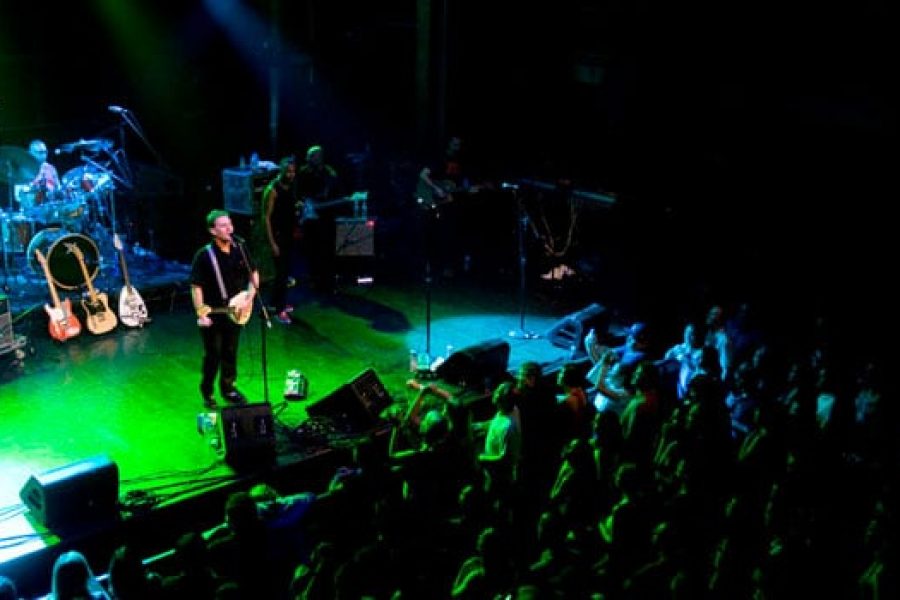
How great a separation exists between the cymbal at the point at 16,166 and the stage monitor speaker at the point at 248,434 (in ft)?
19.4

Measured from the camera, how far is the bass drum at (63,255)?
35.8 feet

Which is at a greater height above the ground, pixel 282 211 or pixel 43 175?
pixel 43 175

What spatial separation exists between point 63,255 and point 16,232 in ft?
4.34

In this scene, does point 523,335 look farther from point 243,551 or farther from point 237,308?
point 243,551

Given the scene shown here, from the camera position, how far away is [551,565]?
5395mm

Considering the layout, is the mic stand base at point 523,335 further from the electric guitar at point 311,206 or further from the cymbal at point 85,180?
the cymbal at point 85,180

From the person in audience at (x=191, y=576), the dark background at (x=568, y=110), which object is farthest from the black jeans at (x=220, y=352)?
the dark background at (x=568, y=110)

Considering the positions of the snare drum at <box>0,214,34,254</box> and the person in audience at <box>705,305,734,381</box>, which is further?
the snare drum at <box>0,214,34,254</box>

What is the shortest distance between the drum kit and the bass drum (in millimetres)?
11

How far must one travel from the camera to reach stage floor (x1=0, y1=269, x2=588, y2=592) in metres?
7.94

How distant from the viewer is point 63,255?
10.9 m

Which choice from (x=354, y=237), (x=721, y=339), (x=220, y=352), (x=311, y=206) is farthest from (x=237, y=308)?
(x=721, y=339)

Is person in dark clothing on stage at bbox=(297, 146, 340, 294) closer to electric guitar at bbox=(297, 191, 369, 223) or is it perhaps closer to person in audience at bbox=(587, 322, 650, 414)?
electric guitar at bbox=(297, 191, 369, 223)

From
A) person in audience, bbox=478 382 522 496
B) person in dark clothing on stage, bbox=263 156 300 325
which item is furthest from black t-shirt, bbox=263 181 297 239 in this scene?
person in audience, bbox=478 382 522 496
